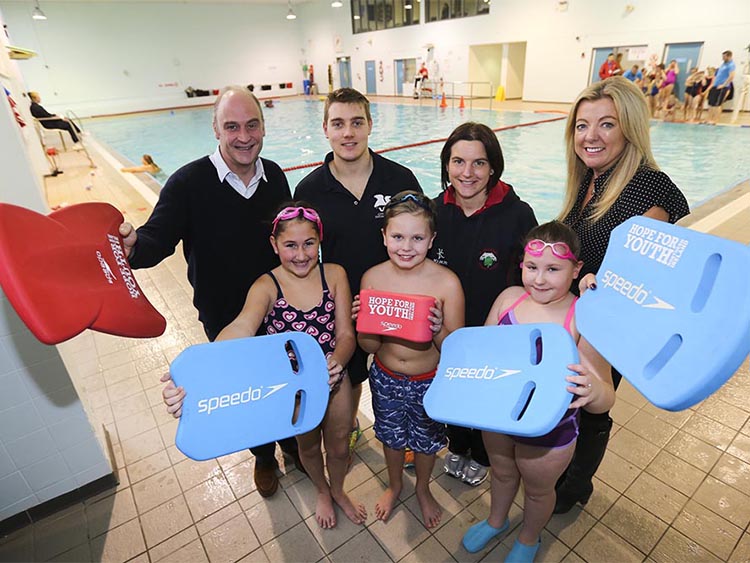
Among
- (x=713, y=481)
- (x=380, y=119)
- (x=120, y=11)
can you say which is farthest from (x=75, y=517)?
(x=120, y=11)

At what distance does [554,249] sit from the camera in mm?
1377

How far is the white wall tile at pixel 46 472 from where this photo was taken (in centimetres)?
201

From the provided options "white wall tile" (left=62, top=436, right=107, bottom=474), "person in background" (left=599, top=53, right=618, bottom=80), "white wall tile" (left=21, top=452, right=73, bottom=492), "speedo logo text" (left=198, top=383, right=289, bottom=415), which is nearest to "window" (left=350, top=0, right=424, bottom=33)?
"person in background" (left=599, top=53, right=618, bottom=80)

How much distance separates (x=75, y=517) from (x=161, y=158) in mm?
11329

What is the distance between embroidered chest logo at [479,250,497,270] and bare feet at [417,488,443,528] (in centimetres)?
105

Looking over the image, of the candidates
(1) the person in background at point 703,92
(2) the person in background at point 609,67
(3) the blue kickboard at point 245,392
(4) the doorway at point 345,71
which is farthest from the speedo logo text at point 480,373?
(4) the doorway at point 345,71

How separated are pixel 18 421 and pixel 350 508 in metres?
1.54

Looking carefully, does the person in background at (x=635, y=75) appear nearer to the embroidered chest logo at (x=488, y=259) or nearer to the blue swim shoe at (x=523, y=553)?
the embroidered chest logo at (x=488, y=259)

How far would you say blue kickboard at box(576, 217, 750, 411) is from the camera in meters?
0.79

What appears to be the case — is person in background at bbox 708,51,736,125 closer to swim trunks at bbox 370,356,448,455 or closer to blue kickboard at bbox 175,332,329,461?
swim trunks at bbox 370,356,448,455

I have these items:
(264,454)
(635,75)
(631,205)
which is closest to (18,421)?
(264,454)

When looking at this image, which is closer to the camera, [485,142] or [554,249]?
[554,249]

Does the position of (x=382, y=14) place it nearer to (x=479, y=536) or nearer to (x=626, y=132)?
(x=626, y=132)

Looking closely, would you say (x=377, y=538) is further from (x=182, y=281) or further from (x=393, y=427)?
(x=182, y=281)
